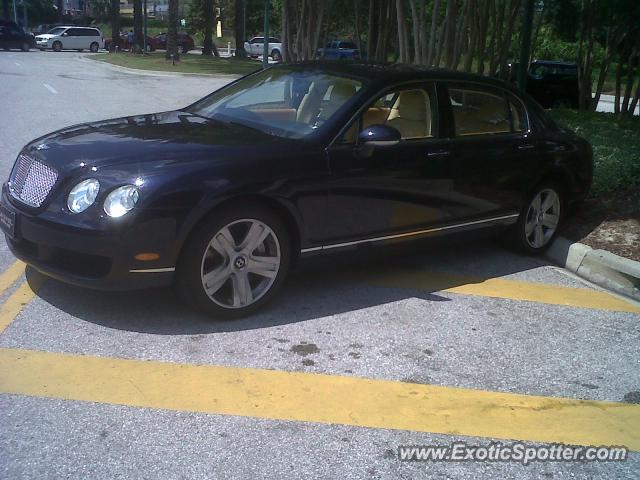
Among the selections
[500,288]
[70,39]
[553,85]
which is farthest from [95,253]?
[70,39]

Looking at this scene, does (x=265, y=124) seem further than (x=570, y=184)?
No

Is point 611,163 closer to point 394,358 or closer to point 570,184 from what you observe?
point 570,184

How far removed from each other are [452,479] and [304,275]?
2.54 m

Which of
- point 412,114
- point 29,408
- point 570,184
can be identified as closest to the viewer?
point 29,408

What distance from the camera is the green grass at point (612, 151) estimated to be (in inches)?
291

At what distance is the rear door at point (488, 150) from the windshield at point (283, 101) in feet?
3.16

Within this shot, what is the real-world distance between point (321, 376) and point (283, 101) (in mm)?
2383

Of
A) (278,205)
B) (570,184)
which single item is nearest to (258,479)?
(278,205)

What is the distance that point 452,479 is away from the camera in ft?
10.2

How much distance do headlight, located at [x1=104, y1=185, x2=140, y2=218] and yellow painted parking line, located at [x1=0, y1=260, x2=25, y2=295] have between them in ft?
4.17

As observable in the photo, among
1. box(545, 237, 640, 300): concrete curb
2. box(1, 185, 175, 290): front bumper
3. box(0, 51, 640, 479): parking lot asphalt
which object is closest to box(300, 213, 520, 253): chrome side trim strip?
box(0, 51, 640, 479): parking lot asphalt

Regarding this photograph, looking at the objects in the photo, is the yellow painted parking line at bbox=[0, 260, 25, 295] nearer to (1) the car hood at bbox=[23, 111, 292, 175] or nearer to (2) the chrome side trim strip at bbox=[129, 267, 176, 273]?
(1) the car hood at bbox=[23, 111, 292, 175]

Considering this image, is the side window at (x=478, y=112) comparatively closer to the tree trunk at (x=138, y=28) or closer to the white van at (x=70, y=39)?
the tree trunk at (x=138, y=28)

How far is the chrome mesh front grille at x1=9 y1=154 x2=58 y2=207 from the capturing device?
4.22 metres
